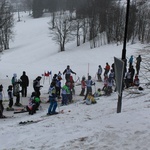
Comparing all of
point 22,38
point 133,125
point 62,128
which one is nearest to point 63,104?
point 62,128

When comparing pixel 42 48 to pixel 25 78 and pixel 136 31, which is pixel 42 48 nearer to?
pixel 136 31


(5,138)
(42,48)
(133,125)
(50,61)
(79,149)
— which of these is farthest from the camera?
(42,48)

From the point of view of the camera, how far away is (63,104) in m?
17.7

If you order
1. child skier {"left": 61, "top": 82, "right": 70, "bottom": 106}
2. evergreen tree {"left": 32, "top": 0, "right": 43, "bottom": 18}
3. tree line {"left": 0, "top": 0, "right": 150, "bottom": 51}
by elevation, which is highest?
evergreen tree {"left": 32, "top": 0, "right": 43, "bottom": 18}

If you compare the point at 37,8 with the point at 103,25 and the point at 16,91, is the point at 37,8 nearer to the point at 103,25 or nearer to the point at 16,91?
the point at 103,25

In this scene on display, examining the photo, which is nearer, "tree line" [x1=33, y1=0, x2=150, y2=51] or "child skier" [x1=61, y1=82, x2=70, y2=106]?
"child skier" [x1=61, y1=82, x2=70, y2=106]

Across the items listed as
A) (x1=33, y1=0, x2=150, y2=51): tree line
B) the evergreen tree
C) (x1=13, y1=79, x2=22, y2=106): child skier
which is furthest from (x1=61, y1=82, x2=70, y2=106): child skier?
the evergreen tree

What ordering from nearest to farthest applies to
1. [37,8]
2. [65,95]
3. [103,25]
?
[65,95] < [103,25] < [37,8]

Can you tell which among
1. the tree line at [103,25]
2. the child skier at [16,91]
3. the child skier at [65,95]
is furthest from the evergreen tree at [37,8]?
the child skier at [65,95]

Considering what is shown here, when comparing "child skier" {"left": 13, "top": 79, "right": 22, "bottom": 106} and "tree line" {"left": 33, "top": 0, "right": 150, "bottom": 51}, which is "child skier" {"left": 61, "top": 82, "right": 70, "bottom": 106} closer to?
"child skier" {"left": 13, "top": 79, "right": 22, "bottom": 106}

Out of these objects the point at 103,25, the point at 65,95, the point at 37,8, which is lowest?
the point at 65,95

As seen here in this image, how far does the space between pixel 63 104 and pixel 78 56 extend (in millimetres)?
25788

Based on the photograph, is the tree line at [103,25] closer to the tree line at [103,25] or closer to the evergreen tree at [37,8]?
the tree line at [103,25]

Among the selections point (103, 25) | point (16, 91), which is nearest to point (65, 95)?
point (16, 91)
